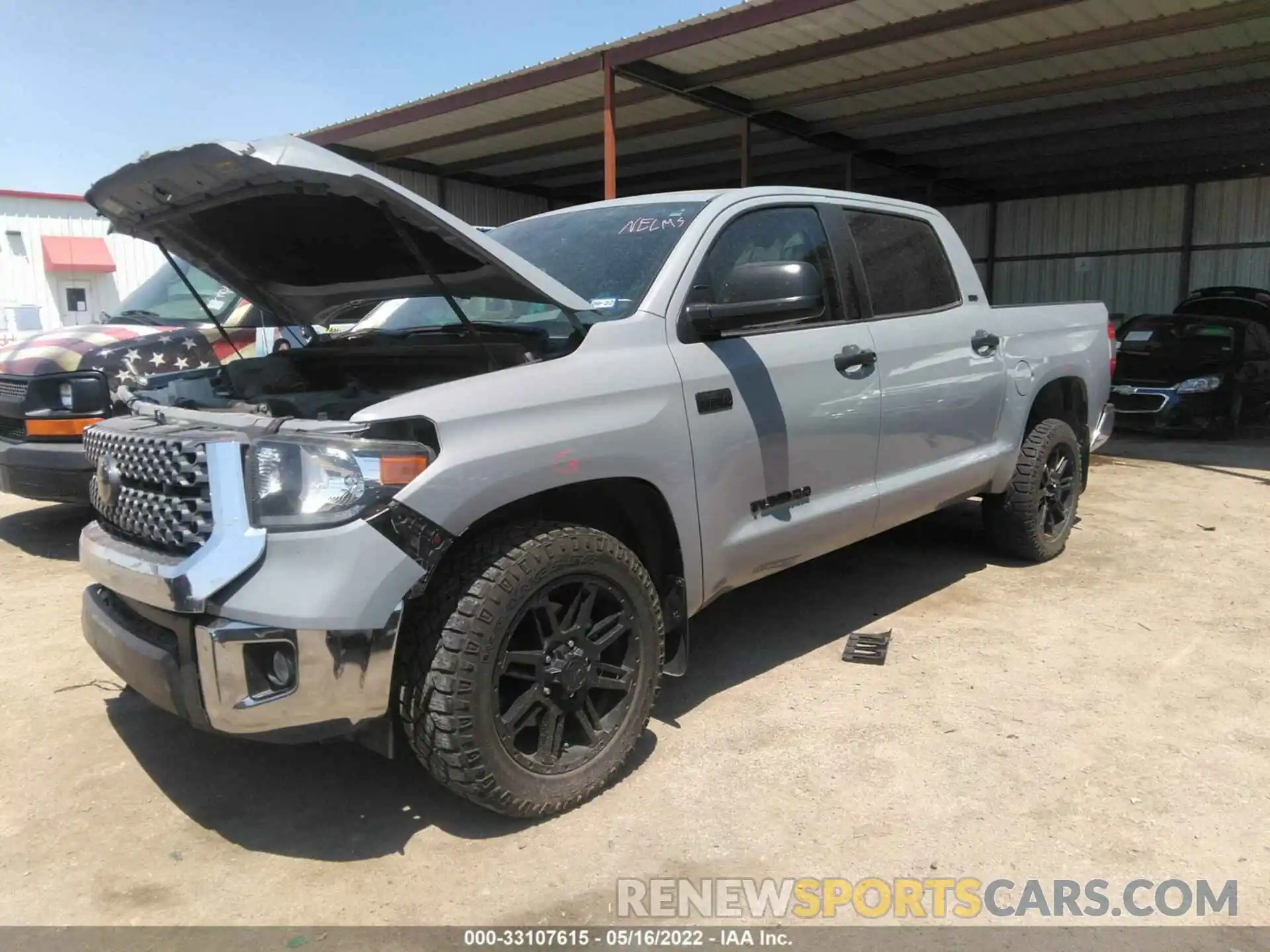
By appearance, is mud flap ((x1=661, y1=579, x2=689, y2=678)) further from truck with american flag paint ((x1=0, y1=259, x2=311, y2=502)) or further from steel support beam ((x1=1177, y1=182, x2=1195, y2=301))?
steel support beam ((x1=1177, y1=182, x2=1195, y2=301))

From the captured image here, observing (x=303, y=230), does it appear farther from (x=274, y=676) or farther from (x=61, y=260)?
(x=61, y=260)

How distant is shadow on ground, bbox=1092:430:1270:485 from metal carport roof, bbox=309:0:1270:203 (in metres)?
4.37

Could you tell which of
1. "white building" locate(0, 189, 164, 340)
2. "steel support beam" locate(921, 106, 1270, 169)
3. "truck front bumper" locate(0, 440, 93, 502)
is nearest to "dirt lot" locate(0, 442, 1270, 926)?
"truck front bumper" locate(0, 440, 93, 502)

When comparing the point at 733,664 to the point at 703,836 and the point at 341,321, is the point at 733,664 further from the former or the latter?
the point at 341,321

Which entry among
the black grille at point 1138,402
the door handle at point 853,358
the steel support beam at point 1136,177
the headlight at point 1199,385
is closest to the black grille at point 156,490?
the door handle at point 853,358

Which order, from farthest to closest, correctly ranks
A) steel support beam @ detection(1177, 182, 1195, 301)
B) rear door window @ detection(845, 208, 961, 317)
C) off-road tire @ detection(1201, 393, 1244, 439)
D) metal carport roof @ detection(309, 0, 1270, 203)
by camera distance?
1. steel support beam @ detection(1177, 182, 1195, 301)
2. off-road tire @ detection(1201, 393, 1244, 439)
3. metal carport roof @ detection(309, 0, 1270, 203)
4. rear door window @ detection(845, 208, 961, 317)

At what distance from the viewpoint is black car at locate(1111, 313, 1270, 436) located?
36.7 feet

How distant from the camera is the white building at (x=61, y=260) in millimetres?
22062

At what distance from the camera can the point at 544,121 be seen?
14375 mm

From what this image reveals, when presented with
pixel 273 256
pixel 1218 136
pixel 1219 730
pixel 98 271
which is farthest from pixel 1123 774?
pixel 98 271

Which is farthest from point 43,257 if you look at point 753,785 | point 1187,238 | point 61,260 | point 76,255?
point 1187,238

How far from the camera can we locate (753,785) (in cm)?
302

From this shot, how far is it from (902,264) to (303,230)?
2.61 m

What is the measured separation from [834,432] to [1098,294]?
20.4 metres
